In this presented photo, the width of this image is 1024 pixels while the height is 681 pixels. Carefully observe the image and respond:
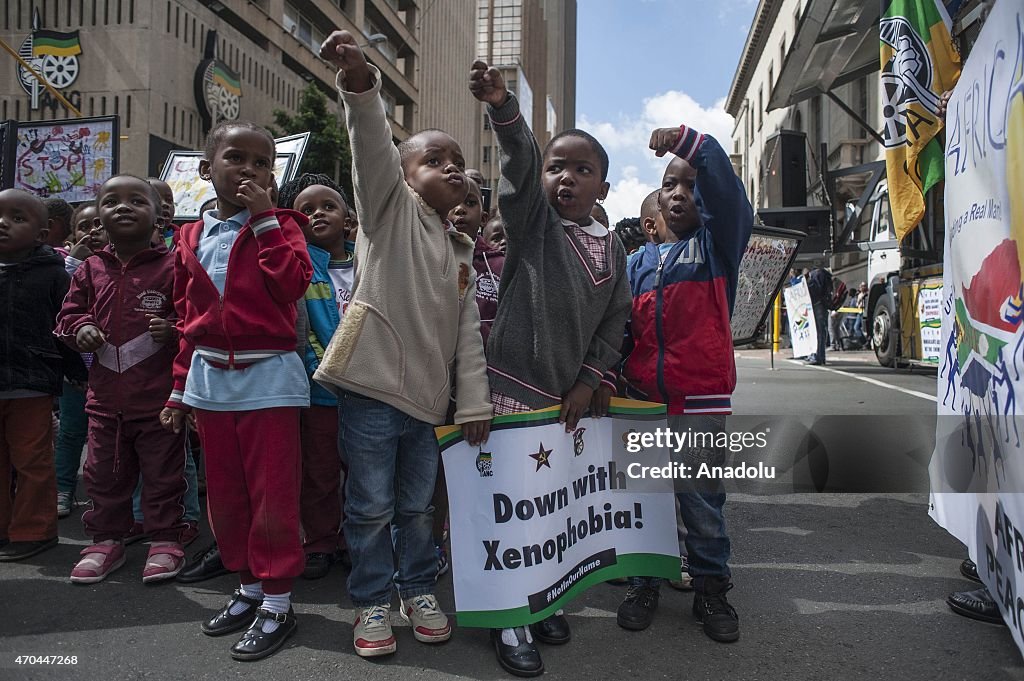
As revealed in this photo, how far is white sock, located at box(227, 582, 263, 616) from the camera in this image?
8.82ft

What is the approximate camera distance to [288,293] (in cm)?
261

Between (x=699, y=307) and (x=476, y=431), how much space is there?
3.15 feet

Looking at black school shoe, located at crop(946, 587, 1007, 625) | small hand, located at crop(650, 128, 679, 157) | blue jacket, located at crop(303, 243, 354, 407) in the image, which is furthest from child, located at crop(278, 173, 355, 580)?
black school shoe, located at crop(946, 587, 1007, 625)

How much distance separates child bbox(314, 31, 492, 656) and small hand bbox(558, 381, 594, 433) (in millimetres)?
263

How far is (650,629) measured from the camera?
8.80 ft

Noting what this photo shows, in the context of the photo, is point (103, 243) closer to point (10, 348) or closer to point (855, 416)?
point (10, 348)

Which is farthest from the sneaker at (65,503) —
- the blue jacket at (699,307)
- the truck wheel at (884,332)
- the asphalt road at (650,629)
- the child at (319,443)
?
the truck wheel at (884,332)

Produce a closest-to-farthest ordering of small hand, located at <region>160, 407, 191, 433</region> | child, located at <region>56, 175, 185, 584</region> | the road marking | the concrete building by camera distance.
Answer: small hand, located at <region>160, 407, 191, 433</region> → child, located at <region>56, 175, 185, 584</region> → the road marking → the concrete building

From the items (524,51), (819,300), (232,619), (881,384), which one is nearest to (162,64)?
(819,300)

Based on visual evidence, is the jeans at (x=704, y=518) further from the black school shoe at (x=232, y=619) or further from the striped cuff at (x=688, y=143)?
the black school shoe at (x=232, y=619)

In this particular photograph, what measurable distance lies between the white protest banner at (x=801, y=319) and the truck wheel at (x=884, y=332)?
63.6 inches

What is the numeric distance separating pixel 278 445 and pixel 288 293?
534 mm

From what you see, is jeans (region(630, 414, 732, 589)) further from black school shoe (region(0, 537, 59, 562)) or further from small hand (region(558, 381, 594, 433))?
black school shoe (region(0, 537, 59, 562))

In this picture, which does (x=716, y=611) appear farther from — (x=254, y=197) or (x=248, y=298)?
(x=254, y=197)
